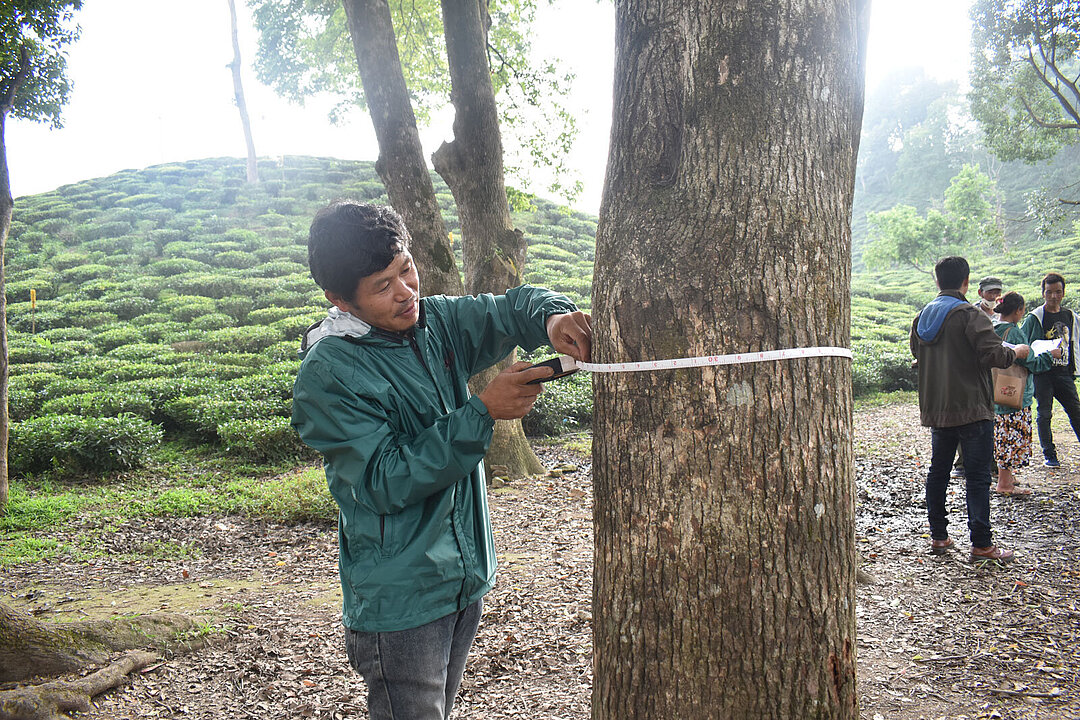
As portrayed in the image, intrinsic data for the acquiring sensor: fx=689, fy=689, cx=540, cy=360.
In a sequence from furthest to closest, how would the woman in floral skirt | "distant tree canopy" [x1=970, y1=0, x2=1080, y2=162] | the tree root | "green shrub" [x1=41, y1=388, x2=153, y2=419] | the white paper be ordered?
"distant tree canopy" [x1=970, y1=0, x2=1080, y2=162] < "green shrub" [x1=41, y1=388, x2=153, y2=419] < the white paper < the woman in floral skirt < the tree root

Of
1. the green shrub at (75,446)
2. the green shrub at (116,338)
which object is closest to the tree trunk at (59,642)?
the green shrub at (75,446)

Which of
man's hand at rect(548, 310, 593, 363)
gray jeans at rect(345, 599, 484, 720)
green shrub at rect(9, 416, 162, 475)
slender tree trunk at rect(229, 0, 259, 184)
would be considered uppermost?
slender tree trunk at rect(229, 0, 259, 184)

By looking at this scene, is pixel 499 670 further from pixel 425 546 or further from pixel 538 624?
pixel 425 546

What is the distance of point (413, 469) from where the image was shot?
1374mm

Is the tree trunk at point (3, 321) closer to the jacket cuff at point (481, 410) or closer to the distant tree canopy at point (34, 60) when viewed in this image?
the distant tree canopy at point (34, 60)

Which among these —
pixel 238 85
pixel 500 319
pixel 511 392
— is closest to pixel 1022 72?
pixel 500 319

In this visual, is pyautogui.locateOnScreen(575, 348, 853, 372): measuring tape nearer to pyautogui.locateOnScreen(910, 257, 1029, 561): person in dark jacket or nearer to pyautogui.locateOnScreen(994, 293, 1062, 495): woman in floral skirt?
pyautogui.locateOnScreen(910, 257, 1029, 561): person in dark jacket

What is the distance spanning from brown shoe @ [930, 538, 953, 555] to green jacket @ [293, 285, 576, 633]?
3833 mm

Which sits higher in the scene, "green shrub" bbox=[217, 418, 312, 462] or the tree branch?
the tree branch

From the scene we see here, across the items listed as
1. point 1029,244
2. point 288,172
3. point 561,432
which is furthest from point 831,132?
point 1029,244

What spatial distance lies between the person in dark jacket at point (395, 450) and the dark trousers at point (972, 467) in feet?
11.2

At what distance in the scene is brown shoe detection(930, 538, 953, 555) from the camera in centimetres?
438

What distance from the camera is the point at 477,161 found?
21.9 feet

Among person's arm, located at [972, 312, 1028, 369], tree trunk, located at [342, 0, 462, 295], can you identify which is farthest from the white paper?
tree trunk, located at [342, 0, 462, 295]
